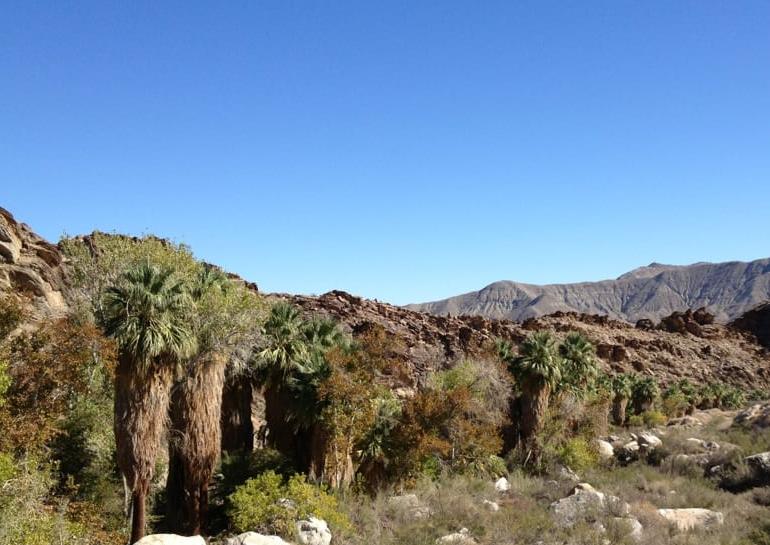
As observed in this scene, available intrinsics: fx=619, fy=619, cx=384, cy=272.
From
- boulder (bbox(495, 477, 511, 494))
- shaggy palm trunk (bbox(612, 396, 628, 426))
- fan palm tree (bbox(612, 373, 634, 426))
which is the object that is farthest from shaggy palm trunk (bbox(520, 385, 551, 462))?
shaggy palm trunk (bbox(612, 396, 628, 426))

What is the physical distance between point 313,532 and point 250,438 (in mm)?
10697

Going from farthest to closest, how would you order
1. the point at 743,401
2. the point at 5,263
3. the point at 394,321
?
the point at 743,401 < the point at 394,321 < the point at 5,263

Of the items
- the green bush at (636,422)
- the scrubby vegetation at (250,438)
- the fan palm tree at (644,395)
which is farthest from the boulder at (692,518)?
the fan palm tree at (644,395)

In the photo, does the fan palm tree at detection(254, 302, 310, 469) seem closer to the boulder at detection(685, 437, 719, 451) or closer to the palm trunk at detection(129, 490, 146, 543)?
the palm trunk at detection(129, 490, 146, 543)

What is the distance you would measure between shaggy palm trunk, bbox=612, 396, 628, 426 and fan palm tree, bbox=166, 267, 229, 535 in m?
47.9

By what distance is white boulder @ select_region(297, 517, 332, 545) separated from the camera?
17469 mm

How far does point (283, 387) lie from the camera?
24.7m

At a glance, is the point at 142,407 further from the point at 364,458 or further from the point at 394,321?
the point at 394,321

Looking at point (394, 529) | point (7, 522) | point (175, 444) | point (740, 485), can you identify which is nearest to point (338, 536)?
point (394, 529)

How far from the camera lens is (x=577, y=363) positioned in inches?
1587

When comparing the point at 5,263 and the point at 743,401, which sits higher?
the point at 5,263

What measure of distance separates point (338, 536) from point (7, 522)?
910cm

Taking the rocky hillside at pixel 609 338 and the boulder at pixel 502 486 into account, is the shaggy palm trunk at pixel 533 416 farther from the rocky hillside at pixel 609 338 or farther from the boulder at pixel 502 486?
the boulder at pixel 502 486

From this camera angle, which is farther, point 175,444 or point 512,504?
point 512,504
